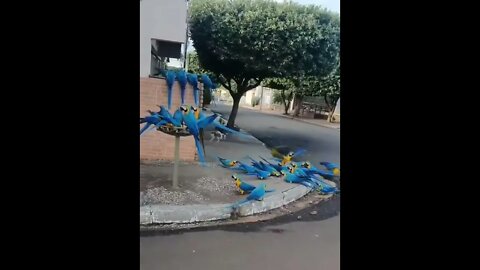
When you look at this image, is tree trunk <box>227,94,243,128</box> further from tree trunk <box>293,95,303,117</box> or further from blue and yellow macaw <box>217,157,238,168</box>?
tree trunk <box>293,95,303,117</box>

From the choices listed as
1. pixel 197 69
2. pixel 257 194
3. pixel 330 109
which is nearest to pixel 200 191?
pixel 257 194

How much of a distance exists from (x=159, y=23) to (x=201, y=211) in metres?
0.97

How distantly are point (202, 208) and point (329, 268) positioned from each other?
2.50ft

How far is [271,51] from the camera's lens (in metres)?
1.81

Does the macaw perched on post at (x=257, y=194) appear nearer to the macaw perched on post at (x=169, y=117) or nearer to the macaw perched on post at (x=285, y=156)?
the macaw perched on post at (x=285, y=156)

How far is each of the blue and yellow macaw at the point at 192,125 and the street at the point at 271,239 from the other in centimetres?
12

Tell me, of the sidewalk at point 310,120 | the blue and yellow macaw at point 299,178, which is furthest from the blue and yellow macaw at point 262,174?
the sidewalk at point 310,120

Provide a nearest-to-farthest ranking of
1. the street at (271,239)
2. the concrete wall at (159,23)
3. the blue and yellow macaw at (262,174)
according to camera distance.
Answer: the concrete wall at (159,23) < the street at (271,239) < the blue and yellow macaw at (262,174)

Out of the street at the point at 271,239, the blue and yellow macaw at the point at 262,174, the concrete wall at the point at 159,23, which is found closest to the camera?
the concrete wall at the point at 159,23

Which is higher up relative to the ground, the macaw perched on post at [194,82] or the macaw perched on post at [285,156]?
the macaw perched on post at [194,82]

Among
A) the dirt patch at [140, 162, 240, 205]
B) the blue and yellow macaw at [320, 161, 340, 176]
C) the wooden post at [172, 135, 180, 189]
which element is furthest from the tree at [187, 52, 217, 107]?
the blue and yellow macaw at [320, 161, 340, 176]

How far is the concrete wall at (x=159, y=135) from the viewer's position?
171cm

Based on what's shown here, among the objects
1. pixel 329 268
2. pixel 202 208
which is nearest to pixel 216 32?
pixel 202 208
